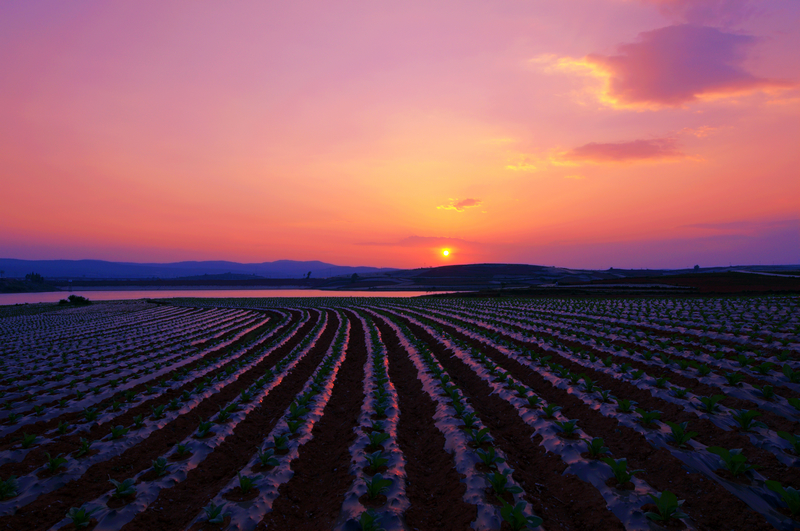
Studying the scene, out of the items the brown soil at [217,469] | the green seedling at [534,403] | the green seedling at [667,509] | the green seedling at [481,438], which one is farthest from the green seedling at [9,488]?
the green seedling at [534,403]

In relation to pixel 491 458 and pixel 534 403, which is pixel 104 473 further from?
pixel 534 403

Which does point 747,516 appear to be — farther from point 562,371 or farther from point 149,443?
point 149,443

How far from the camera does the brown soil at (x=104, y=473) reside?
522cm

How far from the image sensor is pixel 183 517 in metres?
5.39

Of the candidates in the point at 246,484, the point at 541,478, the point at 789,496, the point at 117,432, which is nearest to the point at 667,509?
the point at 789,496

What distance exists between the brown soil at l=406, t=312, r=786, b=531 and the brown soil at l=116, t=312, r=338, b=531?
5301 mm

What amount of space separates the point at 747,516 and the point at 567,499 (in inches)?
83.0

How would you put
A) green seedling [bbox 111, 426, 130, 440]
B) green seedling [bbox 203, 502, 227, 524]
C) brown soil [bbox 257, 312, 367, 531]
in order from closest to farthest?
1. green seedling [bbox 203, 502, 227, 524]
2. brown soil [bbox 257, 312, 367, 531]
3. green seedling [bbox 111, 426, 130, 440]

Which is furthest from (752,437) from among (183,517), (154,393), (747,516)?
(154,393)

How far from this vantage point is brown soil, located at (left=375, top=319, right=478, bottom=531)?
5.15 meters

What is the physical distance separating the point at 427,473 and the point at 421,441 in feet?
4.44

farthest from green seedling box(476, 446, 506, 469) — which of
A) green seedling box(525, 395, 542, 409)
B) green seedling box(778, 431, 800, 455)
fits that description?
green seedling box(778, 431, 800, 455)

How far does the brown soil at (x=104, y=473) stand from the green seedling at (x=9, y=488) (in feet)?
1.30

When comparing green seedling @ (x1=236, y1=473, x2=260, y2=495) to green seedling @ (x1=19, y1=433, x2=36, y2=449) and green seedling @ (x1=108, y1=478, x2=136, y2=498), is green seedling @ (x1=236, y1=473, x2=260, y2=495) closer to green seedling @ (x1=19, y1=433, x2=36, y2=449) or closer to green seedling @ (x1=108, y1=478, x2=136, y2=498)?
green seedling @ (x1=108, y1=478, x2=136, y2=498)
